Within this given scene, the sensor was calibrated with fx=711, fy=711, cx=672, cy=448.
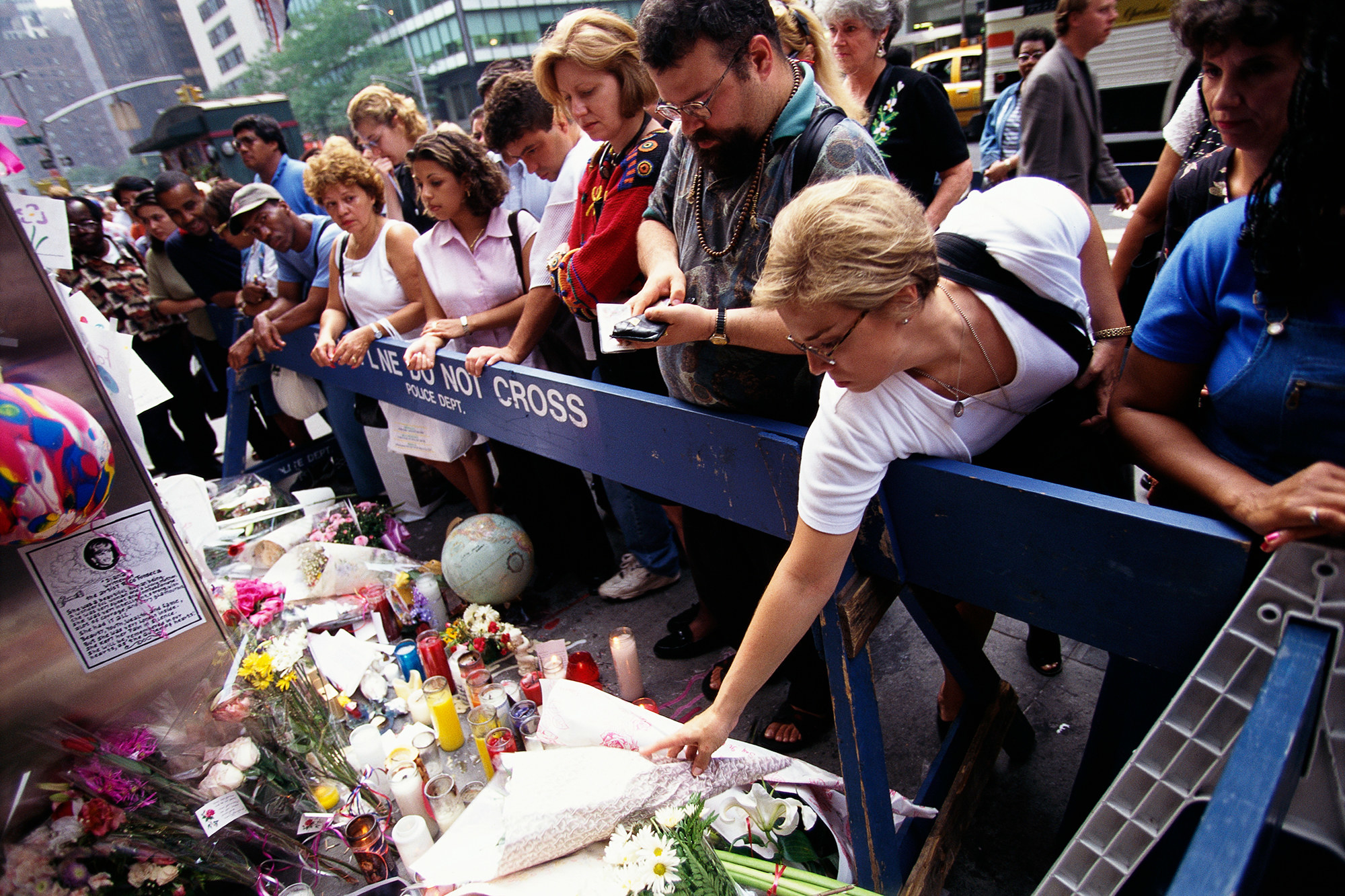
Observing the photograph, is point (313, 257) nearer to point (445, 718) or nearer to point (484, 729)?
point (445, 718)

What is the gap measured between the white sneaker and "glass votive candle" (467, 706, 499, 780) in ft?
3.84

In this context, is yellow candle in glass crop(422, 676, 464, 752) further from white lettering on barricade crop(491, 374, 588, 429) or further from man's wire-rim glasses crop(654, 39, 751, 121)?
man's wire-rim glasses crop(654, 39, 751, 121)

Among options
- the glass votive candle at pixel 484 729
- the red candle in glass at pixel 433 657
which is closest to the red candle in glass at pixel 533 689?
the glass votive candle at pixel 484 729

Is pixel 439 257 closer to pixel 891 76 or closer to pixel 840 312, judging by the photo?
pixel 891 76

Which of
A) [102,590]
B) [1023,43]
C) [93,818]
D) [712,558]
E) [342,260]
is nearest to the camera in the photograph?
[93,818]

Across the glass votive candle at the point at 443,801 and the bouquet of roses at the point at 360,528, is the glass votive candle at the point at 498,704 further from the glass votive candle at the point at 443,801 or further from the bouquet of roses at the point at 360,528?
the bouquet of roses at the point at 360,528

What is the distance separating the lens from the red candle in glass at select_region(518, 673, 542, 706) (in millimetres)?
2436

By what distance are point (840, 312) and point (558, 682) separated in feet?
4.38

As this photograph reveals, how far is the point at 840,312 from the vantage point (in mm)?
1266

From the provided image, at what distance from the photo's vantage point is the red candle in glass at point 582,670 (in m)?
2.54

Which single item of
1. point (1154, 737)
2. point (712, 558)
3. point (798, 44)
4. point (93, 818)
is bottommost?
point (712, 558)

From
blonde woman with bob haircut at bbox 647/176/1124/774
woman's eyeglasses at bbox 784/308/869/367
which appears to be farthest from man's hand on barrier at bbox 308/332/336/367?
woman's eyeglasses at bbox 784/308/869/367

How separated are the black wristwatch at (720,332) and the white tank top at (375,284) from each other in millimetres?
2293

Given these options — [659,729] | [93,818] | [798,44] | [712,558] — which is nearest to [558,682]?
[659,729]
